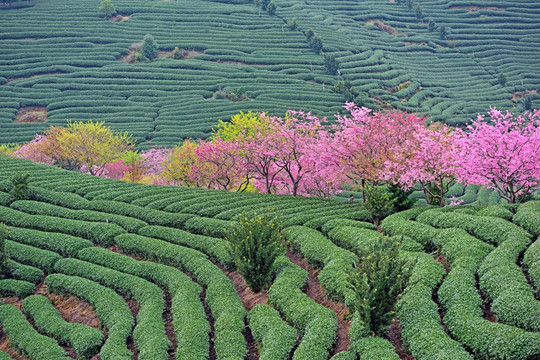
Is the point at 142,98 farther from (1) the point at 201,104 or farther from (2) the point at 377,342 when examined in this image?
(2) the point at 377,342

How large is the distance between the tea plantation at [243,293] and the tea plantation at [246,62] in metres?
42.9

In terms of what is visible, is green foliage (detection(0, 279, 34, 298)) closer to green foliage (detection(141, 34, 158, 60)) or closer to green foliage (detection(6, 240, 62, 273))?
green foliage (detection(6, 240, 62, 273))

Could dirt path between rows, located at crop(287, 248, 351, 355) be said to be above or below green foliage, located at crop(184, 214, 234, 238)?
above

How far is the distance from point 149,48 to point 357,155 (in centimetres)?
7310

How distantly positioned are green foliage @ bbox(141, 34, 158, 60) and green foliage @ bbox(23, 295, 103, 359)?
7792cm

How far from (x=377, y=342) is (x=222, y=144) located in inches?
1000

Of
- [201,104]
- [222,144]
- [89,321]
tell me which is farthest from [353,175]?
[201,104]

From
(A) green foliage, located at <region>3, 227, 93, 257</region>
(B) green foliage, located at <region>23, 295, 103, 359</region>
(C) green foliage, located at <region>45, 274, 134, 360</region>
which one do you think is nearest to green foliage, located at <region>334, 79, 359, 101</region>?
(A) green foliage, located at <region>3, 227, 93, 257</region>

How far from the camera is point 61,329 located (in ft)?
63.6

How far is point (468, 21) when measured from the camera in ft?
389

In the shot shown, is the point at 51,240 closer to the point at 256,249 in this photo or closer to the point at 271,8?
the point at 256,249

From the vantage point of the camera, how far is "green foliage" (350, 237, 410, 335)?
46.8 feet

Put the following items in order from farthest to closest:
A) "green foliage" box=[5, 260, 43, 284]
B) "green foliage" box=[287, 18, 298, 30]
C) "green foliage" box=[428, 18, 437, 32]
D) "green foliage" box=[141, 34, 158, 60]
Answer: "green foliage" box=[428, 18, 437, 32]
"green foliage" box=[287, 18, 298, 30]
"green foliage" box=[141, 34, 158, 60]
"green foliage" box=[5, 260, 43, 284]

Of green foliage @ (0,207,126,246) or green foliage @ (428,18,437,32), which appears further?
green foliage @ (428,18,437,32)
